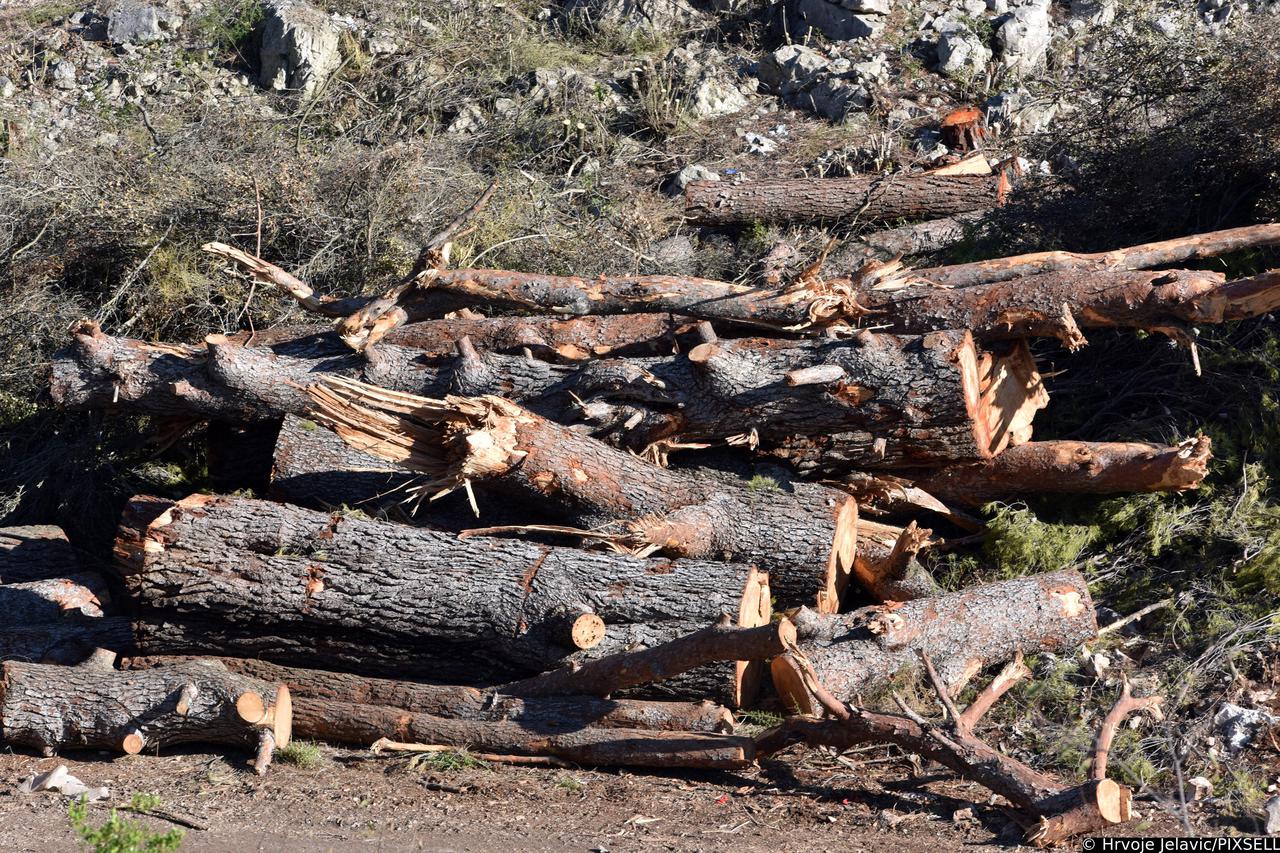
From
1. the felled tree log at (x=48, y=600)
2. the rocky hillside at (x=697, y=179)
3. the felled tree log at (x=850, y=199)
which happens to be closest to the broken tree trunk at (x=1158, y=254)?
the rocky hillside at (x=697, y=179)

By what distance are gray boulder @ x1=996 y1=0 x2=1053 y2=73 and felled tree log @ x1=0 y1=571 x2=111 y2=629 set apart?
787 cm

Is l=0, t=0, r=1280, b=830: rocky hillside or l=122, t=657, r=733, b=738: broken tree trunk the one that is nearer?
l=122, t=657, r=733, b=738: broken tree trunk

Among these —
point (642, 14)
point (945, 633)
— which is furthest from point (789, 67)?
point (945, 633)

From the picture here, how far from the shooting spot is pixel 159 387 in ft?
19.7

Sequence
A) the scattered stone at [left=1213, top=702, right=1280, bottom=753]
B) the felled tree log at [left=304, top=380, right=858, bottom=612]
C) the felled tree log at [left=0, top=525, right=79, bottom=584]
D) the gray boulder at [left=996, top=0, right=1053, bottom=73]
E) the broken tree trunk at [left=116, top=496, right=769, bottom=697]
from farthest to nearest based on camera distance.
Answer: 1. the gray boulder at [left=996, top=0, right=1053, bottom=73]
2. the felled tree log at [left=0, top=525, right=79, bottom=584]
3. the felled tree log at [left=304, top=380, right=858, bottom=612]
4. the broken tree trunk at [left=116, top=496, right=769, bottom=697]
5. the scattered stone at [left=1213, top=702, right=1280, bottom=753]

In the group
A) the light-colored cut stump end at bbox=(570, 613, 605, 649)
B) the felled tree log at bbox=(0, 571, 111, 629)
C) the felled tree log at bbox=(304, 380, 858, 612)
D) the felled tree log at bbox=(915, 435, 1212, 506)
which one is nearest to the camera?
the light-colored cut stump end at bbox=(570, 613, 605, 649)

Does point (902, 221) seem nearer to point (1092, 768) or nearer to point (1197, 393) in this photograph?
point (1197, 393)

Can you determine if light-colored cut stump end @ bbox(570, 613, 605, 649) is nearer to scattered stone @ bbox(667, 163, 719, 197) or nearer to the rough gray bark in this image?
the rough gray bark

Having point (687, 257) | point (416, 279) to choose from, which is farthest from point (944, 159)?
point (416, 279)

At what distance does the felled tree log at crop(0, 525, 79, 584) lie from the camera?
237 inches

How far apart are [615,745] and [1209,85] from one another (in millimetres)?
5405

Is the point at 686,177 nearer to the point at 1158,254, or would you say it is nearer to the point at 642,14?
the point at 642,14

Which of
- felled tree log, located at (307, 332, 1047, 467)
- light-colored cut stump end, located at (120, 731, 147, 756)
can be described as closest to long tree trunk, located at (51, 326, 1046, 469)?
felled tree log, located at (307, 332, 1047, 467)

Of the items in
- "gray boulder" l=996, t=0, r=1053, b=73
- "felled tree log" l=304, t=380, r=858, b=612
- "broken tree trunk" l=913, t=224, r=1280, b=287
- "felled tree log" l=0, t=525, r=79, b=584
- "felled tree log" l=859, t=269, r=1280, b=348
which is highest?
"gray boulder" l=996, t=0, r=1053, b=73
